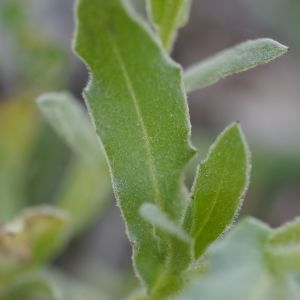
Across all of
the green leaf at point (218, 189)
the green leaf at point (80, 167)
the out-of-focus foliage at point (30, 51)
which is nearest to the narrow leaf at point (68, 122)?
the green leaf at point (80, 167)

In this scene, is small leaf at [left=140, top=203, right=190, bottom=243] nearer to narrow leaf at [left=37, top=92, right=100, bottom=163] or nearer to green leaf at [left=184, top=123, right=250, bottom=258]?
green leaf at [left=184, top=123, right=250, bottom=258]

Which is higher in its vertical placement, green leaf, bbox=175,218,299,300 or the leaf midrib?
the leaf midrib

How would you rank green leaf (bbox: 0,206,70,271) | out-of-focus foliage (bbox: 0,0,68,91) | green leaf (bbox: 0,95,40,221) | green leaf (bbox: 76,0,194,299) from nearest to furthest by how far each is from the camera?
green leaf (bbox: 76,0,194,299)
green leaf (bbox: 0,206,70,271)
green leaf (bbox: 0,95,40,221)
out-of-focus foliage (bbox: 0,0,68,91)

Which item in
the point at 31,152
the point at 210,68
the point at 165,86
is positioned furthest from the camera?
the point at 31,152

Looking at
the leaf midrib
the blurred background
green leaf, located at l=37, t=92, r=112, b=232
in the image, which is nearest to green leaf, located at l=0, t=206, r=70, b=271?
green leaf, located at l=37, t=92, r=112, b=232

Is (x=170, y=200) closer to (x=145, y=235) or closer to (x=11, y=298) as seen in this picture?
(x=145, y=235)

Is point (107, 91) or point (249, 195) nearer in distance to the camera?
point (107, 91)

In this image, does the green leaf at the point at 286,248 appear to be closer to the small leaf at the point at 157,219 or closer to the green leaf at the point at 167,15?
the small leaf at the point at 157,219

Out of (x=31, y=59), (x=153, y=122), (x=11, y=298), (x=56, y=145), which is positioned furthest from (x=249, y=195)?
(x=153, y=122)
